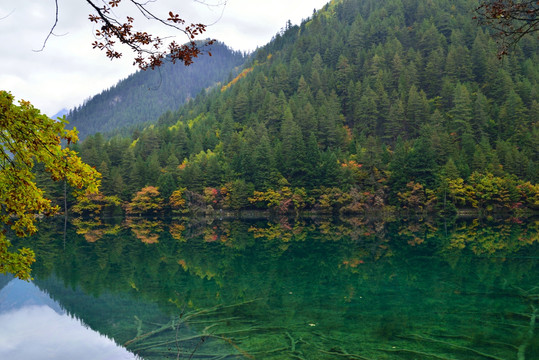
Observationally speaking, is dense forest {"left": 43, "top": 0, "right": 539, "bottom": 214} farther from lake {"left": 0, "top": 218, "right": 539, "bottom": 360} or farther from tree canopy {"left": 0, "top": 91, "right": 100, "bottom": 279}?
tree canopy {"left": 0, "top": 91, "right": 100, "bottom": 279}

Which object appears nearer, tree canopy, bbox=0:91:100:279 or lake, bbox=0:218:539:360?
tree canopy, bbox=0:91:100:279

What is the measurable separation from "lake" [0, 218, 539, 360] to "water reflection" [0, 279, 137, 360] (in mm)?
43

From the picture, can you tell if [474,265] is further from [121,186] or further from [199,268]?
[121,186]

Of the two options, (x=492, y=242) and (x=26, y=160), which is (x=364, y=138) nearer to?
(x=492, y=242)

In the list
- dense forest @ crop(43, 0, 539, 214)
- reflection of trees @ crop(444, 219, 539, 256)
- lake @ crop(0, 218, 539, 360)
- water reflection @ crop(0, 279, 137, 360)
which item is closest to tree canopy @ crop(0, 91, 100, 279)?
lake @ crop(0, 218, 539, 360)

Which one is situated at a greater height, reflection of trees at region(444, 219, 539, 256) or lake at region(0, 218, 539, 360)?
reflection of trees at region(444, 219, 539, 256)

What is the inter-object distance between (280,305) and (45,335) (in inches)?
273

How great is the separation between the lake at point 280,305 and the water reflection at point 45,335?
0.14ft

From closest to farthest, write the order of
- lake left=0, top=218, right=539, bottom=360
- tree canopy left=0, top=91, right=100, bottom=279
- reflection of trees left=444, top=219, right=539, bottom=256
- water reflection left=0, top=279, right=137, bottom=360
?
tree canopy left=0, top=91, right=100, bottom=279, lake left=0, top=218, right=539, bottom=360, water reflection left=0, top=279, right=137, bottom=360, reflection of trees left=444, top=219, right=539, bottom=256

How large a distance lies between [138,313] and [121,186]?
179 feet

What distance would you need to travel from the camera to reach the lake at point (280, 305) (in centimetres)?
867

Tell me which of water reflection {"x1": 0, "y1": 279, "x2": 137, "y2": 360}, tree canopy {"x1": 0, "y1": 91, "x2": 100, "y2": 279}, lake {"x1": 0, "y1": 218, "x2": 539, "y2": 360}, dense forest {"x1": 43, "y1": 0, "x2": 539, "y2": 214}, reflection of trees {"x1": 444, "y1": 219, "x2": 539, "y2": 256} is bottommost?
water reflection {"x1": 0, "y1": 279, "x2": 137, "y2": 360}

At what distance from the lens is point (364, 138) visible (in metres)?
70.0

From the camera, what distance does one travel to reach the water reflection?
9.34 metres
